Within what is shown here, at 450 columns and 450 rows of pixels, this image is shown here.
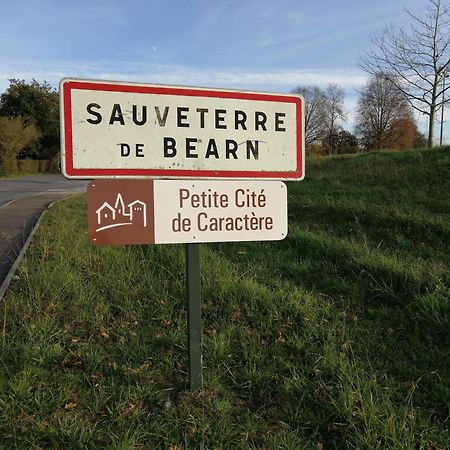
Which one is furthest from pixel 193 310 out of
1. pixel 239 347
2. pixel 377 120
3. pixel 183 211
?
pixel 377 120

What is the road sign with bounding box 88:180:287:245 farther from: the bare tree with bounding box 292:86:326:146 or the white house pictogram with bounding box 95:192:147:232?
the bare tree with bounding box 292:86:326:146

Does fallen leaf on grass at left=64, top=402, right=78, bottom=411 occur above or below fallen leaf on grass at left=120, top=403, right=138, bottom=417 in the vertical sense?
above

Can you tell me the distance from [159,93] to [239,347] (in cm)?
197

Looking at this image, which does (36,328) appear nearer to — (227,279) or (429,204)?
(227,279)

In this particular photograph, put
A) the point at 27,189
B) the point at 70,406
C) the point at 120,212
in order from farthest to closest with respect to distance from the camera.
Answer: the point at 27,189 → the point at 70,406 → the point at 120,212

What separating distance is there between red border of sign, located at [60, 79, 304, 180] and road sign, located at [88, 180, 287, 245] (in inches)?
1.7

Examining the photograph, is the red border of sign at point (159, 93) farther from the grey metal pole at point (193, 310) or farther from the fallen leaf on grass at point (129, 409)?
the fallen leaf on grass at point (129, 409)

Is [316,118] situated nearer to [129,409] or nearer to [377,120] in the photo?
[377,120]

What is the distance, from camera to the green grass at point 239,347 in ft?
8.64

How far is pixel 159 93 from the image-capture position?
2.77 m

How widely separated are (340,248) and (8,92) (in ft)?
176

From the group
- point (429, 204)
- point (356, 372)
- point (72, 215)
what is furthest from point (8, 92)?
point (356, 372)

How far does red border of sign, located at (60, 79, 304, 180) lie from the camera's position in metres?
2.64

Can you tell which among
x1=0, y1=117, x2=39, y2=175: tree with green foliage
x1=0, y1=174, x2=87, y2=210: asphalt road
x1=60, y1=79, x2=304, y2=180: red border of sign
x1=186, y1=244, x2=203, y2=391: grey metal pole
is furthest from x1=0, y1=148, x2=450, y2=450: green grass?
x1=0, y1=117, x2=39, y2=175: tree with green foliage
